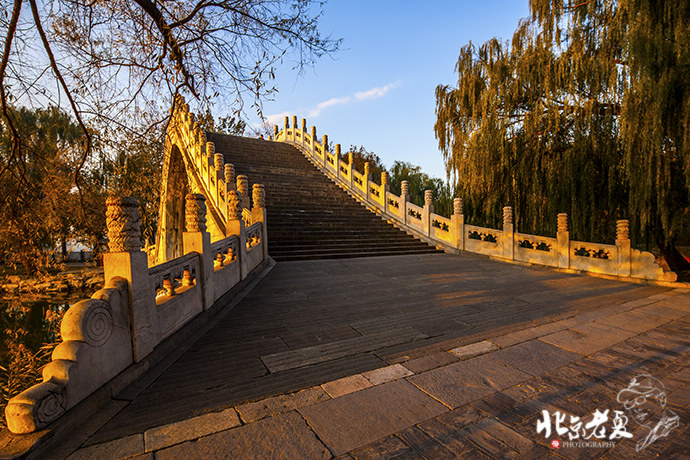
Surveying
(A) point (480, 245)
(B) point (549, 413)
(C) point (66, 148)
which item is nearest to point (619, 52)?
(A) point (480, 245)

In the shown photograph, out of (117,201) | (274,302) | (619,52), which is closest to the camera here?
(117,201)

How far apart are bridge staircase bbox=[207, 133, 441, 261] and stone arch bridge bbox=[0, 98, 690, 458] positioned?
8.84 ft

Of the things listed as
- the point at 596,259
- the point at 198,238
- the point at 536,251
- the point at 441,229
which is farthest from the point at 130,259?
the point at 441,229

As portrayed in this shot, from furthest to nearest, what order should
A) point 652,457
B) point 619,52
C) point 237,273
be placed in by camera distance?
point 619,52
point 237,273
point 652,457

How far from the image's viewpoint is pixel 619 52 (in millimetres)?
8102

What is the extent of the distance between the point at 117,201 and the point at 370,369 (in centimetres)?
261

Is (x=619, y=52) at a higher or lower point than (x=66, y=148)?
higher

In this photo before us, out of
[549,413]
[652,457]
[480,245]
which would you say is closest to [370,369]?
[549,413]

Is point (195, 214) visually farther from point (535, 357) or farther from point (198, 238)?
point (535, 357)

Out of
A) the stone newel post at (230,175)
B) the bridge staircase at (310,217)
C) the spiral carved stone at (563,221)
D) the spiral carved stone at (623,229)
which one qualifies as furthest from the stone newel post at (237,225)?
the spiral carved stone at (623,229)

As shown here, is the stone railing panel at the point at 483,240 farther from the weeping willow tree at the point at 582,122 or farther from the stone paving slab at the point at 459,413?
the stone paving slab at the point at 459,413

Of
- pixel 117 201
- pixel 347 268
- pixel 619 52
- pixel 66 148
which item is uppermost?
pixel 619 52

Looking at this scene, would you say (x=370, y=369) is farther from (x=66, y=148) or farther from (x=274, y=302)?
(x=66, y=148)

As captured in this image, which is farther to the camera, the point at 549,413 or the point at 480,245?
the point at 480,245
